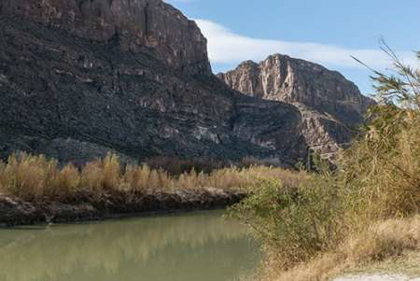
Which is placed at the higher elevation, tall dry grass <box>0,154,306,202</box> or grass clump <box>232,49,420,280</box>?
grass clump <box>232,49,420,280</box>

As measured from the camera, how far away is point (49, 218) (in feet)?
77.0

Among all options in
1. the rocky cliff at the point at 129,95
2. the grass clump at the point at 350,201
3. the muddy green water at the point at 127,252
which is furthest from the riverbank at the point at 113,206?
the grass clump at the point at 350,201

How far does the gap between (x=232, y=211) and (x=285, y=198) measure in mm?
A: 866

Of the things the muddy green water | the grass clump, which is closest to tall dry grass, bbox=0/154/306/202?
the muddy green water

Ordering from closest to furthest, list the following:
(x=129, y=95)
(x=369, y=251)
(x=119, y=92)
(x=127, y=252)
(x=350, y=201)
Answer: (x=369, y=251), (x=350, y=201), (x=127, y=252), (x=119, y=92), (x=129, y=95)

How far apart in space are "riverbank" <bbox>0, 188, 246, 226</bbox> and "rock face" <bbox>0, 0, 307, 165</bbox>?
43.3ft

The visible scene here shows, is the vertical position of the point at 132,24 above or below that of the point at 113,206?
above

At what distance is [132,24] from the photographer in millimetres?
95750

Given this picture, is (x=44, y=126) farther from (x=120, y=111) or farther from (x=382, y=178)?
(x=382, y=178)

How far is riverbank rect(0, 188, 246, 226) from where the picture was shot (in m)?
22.6

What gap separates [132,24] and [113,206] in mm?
71888

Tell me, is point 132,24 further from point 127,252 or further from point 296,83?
point 127,252

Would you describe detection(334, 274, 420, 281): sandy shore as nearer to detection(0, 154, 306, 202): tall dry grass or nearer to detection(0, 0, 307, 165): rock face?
detection(0, 154, 306, 202): tall dry grass

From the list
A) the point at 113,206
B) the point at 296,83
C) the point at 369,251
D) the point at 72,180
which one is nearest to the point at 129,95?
the point at 113,206
